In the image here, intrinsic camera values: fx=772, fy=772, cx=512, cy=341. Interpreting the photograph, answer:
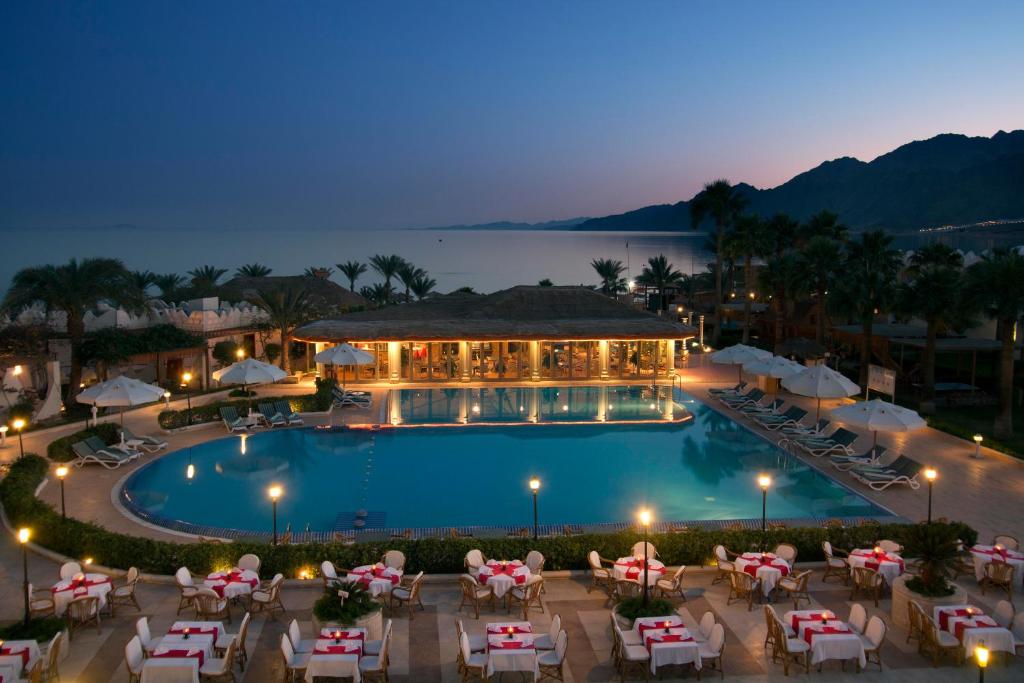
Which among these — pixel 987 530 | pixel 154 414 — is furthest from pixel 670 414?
pixel 154 414

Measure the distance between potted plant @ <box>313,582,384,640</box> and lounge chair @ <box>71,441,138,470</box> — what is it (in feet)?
34.3

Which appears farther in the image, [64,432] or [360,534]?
[64,432]

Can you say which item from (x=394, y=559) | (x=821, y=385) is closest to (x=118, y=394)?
(x=394, y=559)

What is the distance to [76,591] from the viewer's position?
10.3 m

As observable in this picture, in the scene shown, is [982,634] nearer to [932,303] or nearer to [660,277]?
[932,303]

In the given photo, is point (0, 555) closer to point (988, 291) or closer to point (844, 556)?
point (844, 556)

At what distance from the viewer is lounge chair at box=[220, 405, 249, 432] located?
70.0 feet

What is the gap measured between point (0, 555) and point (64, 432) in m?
8.86

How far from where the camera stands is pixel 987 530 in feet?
46.0

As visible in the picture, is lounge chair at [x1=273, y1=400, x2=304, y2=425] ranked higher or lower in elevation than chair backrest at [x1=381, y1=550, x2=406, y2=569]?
higher

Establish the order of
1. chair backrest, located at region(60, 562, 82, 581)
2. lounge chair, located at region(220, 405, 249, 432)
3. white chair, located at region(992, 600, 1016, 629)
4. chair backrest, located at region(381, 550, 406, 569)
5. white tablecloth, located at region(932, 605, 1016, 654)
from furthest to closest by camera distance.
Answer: lounge chair, located at region(220, 405, 249, 432) < chair backrest, located at region(381, 550, 406, 569) < chair backrest, located at region(60, 562, 82, 581) < white chair, located at region(992, 600, 1016, 629) < white tablecloth, located at region(932, 605, 1016, 654)

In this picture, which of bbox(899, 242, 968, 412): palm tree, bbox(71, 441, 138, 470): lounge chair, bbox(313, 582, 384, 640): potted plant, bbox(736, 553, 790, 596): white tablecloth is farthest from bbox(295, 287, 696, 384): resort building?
bbox(313, 582, 384, 640): potted plant

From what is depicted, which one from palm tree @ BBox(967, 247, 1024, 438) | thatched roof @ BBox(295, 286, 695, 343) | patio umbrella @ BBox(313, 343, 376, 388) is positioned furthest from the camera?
thatched roof @ BBox(295, 286, 695, 343)

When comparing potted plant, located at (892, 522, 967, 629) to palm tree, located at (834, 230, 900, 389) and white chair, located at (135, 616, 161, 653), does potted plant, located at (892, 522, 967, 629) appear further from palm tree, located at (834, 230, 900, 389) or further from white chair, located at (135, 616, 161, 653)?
palm tree, located at (834, 230, 900, 389)
